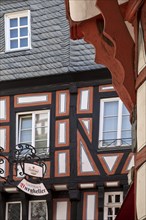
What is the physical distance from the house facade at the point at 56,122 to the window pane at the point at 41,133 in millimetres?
22

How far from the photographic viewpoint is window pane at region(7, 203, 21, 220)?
17.8 m

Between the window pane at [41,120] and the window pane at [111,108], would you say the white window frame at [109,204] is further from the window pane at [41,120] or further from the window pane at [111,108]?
the window pane at [41,120]

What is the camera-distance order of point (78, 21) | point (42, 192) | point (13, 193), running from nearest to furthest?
point (78, 21) → point (42, 192) → point (13, 193)

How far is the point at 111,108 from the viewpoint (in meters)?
17.6

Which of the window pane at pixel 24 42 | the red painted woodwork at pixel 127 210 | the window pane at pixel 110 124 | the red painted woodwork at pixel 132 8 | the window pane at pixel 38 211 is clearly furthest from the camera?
the window pane at pixel 24 42

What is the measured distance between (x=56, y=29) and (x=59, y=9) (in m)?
0.49

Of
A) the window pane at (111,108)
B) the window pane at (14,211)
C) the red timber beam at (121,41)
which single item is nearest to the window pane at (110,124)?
the window pane at (111,108)

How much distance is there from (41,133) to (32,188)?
1.66m

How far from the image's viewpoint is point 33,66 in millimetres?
18500

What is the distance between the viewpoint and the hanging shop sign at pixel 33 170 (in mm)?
16109

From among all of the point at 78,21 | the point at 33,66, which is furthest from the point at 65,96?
the point at 78,21

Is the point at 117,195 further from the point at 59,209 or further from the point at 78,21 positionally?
the point at 78,21

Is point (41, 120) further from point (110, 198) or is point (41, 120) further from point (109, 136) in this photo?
point (110, 198)

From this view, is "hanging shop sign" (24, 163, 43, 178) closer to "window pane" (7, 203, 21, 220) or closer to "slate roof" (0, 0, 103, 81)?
"window pane" (7, 203, 21, 220)
